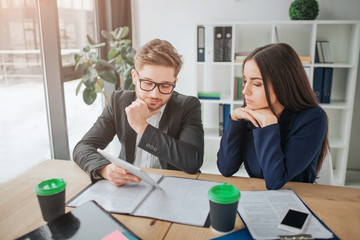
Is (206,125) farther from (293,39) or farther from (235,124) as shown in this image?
(235,124)

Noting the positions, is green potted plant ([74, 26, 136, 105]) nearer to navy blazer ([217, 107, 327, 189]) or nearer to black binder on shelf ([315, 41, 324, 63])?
navy blazer ([217, 107, 327, 189])

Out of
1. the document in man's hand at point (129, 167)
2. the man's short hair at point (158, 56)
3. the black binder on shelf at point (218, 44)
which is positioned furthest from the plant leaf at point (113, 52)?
the document in man's hand at point (129, 167)

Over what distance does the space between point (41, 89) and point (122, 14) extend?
1184mm

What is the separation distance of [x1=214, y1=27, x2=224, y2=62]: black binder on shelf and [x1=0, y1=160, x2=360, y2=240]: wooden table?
1.80 m

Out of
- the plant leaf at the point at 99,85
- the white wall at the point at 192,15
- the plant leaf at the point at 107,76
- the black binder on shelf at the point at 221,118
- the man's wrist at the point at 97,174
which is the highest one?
the white wall at the point at 192,15

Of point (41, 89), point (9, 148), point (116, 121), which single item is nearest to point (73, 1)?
point (41, 89)

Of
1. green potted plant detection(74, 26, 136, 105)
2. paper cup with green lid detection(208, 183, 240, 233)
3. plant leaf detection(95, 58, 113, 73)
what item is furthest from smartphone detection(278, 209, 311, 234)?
plant leaf detection(95, 58, 113, 73)

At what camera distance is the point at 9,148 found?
2320 millimetres

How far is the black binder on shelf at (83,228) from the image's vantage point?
82 centimetres

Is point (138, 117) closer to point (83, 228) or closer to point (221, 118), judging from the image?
point (83, 228)

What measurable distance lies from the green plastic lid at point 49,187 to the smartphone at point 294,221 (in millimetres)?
646

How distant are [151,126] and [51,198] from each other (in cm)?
57

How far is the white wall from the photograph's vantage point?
113 inches

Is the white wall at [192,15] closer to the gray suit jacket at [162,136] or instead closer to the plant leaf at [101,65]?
the plant leaf at [101,65]
